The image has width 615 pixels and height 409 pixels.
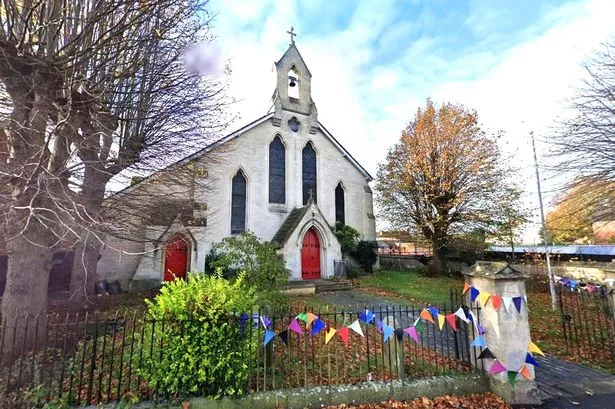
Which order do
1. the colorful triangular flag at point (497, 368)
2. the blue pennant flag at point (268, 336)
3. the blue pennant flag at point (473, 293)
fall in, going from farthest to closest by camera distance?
the blue pennant flag at point (473, 293) → the colorful triangular flag at point (497, 368) → the blue pennant flag at point (268, 336)

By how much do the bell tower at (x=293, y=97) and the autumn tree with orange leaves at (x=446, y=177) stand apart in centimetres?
727

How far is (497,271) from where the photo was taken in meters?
5.20

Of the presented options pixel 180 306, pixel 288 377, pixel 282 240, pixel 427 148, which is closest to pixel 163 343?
pixel 180 306

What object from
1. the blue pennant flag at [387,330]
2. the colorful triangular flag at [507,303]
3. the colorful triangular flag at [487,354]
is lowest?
the colorful triangular flag at [487,354]

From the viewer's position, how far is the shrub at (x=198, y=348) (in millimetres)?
4348

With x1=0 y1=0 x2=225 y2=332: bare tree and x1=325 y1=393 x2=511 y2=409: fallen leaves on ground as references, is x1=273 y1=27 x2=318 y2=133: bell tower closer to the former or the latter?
x1=0 y1=0 x2=225 y2=332: bare tree

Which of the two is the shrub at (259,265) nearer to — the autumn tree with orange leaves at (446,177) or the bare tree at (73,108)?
the bare tree at (73,108)

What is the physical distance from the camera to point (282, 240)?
17.7 meters

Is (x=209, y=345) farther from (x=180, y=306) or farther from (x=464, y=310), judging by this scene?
(x=464, y=310)

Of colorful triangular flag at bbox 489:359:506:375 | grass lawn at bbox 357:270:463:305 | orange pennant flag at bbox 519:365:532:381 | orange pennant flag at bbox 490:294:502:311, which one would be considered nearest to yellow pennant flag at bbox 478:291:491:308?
orange pennant flag at bbox 490:294:502:311

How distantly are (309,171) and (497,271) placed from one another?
1661cm

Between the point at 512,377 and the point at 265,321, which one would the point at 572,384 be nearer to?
the point at 512,377

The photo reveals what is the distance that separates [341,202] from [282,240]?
252 inches

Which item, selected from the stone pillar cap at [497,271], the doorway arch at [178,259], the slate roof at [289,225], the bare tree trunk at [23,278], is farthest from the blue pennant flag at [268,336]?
the slate roof at [289,225]
